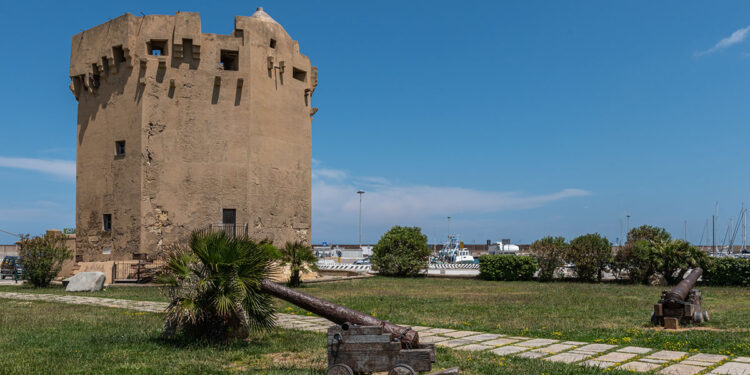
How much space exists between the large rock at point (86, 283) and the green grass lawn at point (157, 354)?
803 centimetres

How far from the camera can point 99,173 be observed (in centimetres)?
2364

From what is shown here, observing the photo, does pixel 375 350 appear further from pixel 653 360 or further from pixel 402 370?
pixel 653 360

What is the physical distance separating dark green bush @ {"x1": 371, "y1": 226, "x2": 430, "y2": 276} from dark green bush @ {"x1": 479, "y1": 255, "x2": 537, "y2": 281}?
10.7ft

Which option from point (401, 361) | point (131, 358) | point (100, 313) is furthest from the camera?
point (100, 313)

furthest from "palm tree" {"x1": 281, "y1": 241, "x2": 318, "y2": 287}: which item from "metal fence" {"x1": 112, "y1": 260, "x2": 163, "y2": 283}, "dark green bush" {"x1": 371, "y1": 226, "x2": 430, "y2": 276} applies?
"dark green bush" {"x1": 371, "y1": 226, "x2": 430, "y2": 276}

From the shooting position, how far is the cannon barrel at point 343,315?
5.81 metres

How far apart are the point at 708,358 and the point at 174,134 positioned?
20.2 m

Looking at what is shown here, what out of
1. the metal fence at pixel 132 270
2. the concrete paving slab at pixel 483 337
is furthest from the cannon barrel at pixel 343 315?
the metal fence at pixel 132 270

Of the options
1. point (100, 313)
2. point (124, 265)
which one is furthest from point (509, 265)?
point (100, 313)

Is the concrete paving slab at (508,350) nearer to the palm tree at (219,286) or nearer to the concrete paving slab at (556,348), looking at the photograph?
the concrete paving slab at (556,348)

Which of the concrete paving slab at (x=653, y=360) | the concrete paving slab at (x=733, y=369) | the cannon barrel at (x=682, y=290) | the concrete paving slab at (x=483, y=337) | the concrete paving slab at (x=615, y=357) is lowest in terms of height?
the concrete paving slab at (x=483, y=337)

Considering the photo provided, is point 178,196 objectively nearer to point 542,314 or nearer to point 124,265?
point 124,265

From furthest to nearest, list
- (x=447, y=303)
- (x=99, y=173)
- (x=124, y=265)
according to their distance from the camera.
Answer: (x=99, y=173), (x=124, y=265), (x=447, y=303)

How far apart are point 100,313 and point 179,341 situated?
471 centimetres
